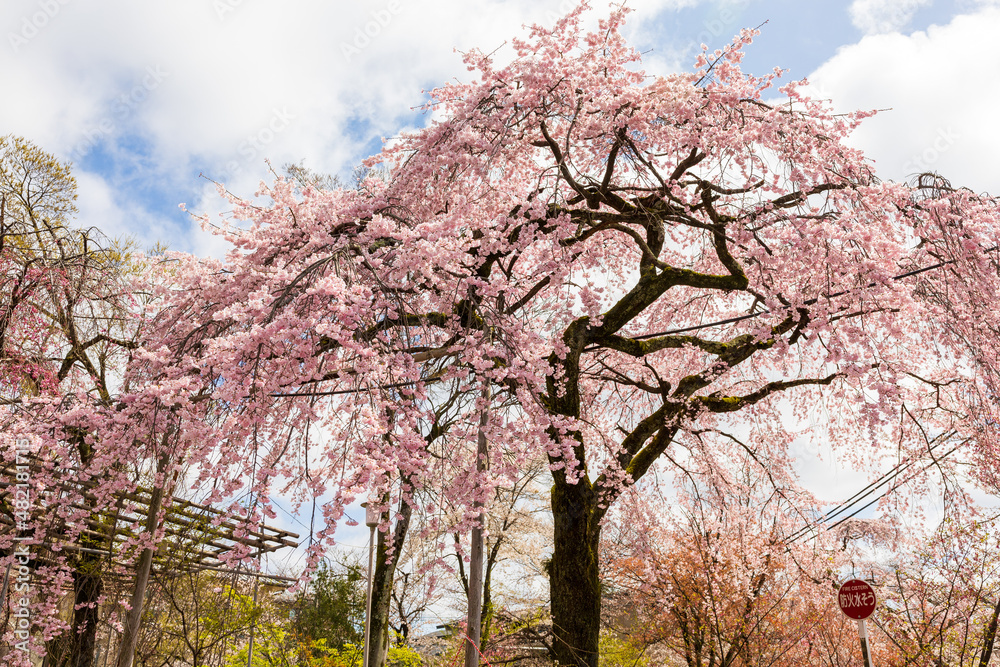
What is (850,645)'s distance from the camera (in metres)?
10.0

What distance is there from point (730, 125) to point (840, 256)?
1712 millimetres

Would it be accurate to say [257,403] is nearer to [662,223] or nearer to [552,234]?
[552,234]

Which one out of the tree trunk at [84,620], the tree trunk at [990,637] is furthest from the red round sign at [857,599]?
the tree trunk at [84,620]

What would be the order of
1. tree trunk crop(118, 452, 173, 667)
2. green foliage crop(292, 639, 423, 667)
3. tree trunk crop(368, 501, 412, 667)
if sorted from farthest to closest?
1. green foliage crop(292, 639, 423, 667)
2. tree trunk crop(368, 501, 412, 667)
3. tree trunk crop(118, 452, 173, 667)

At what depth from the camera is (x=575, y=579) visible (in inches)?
267

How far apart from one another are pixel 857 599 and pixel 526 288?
16.1 feet

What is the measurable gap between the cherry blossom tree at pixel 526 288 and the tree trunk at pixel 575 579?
23mm

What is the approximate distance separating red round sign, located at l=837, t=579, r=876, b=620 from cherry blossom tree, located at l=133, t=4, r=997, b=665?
1.88 m

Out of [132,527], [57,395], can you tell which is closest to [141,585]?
[132,527]

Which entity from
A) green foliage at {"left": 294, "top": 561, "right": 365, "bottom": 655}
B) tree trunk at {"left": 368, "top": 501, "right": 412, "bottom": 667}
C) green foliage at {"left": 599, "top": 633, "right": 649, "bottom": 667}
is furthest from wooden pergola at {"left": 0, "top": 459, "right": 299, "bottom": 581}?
green foliage at {"left": 599, "top": 633, "right": 649, "bottom": 667}

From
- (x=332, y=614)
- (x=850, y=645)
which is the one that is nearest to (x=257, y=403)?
(x=850, y=645)

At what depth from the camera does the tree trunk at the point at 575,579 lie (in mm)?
6586

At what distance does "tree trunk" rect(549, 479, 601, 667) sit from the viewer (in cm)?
659

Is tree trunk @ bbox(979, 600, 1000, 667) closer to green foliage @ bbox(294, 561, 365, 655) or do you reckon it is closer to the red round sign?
the red round sign
